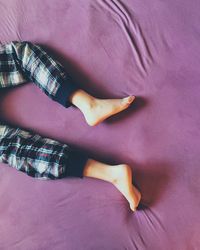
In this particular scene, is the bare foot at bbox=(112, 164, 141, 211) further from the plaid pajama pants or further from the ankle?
the ankle

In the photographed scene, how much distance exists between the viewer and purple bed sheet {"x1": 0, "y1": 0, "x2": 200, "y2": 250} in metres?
1.02

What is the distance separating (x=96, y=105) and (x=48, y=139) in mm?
207

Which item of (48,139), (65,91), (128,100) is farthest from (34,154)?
(128,100)

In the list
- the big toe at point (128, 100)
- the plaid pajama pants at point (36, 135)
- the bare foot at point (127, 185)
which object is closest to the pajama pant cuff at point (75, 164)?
the plaid pajama pants at point (36, 135)

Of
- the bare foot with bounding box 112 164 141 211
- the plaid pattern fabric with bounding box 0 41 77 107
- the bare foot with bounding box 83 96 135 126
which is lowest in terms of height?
the bare foot with bounding box 112 164 141 211

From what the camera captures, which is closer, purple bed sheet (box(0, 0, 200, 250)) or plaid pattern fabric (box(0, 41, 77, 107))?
purple bed sheet (box(0, 0, 200, 250))

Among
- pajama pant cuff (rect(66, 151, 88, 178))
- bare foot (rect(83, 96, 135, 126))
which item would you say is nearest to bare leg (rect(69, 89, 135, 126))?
bare foot (rect(83, 96, 135, 126))

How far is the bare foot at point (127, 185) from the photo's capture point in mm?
1009

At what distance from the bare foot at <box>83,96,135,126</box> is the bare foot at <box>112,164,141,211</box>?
0.17m

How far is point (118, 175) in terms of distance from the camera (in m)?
1.02

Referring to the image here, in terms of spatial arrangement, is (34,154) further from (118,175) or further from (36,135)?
(118,175)

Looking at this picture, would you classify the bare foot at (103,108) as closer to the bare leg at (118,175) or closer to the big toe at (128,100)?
the big toe at (128,100)

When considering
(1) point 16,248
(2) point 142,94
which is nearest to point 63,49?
(2) point 142,94

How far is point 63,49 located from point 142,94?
13.6 inches
